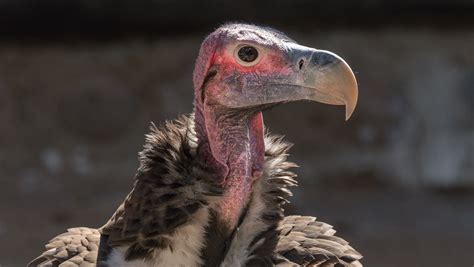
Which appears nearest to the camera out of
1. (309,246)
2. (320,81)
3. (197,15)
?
(320,81)

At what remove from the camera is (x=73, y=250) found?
13.2 ft

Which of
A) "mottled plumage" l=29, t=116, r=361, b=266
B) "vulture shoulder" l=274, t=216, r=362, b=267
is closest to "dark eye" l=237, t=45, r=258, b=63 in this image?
"mottled plumage" l=29, t=116, r=361, b=266

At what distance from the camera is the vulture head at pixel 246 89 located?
354 cm

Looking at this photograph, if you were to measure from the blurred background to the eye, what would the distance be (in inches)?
201

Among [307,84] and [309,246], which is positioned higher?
[307,84]

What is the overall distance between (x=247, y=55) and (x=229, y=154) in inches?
13.7

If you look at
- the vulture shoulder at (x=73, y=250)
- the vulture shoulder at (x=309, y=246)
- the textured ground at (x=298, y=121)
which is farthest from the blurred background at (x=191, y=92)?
the vulture shoulder at (x=309, y=246)

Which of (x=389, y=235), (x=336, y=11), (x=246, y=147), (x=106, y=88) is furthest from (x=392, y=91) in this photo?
(x=246, y=147)

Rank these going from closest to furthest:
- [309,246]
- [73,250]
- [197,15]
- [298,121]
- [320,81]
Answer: [320,81] → [309,246] → [73,250] → [197,15] → [298,121]

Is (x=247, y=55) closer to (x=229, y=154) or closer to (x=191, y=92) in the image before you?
(x=229, y=154)

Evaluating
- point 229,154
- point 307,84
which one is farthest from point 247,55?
point 229,154

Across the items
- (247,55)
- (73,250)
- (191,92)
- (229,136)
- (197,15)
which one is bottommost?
(191,92)

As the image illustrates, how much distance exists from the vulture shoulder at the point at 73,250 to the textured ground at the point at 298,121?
4448 millimetres

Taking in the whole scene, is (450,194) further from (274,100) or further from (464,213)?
(274,100)
